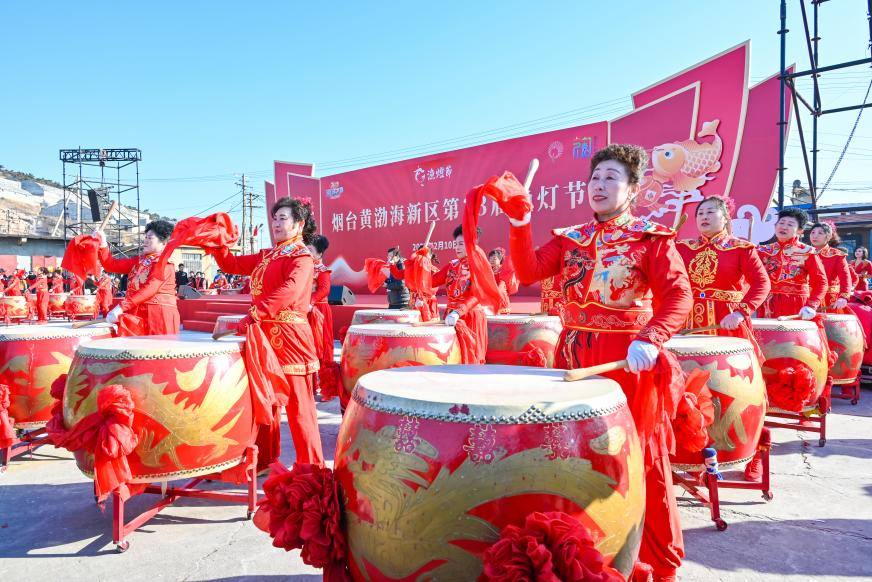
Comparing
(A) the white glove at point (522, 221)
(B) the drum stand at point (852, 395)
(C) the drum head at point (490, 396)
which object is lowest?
(B) the drum stand at point (852, 395)

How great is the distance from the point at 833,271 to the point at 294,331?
4958 millimetres

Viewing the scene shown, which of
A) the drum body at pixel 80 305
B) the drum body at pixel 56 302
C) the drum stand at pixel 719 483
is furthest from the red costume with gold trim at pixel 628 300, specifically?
the drum body at pixel 56 302

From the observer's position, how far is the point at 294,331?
265 cm

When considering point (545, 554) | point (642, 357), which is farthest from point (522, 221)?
point (545, 554)

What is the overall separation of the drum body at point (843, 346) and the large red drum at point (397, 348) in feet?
9.57

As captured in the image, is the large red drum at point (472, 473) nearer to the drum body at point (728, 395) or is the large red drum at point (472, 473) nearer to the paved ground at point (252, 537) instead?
the paved ground at point (252, 537)

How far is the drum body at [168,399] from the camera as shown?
206 centimetres

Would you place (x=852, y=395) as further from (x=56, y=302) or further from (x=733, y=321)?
(x=56, y=302)

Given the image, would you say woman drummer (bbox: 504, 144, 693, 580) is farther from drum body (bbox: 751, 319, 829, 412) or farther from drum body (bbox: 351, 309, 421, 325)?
drum body (bbox: 351, 309, 421, 325)

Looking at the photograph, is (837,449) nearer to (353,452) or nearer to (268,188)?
(353,452)

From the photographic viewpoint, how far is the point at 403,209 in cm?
1144

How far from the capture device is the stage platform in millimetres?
8805

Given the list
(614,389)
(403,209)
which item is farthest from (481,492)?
(403,209)

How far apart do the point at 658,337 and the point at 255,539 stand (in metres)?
1.78
